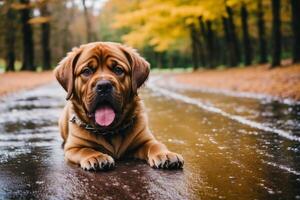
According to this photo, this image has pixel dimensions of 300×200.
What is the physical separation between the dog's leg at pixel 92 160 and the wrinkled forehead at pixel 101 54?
0.80 meters

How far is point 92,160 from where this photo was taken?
414cm

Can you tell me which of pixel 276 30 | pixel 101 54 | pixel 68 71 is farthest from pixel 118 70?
pixel 276 30

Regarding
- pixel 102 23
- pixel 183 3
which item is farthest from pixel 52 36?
pixel 183 3

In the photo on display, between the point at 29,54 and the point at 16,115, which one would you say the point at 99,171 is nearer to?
the point at 16,115

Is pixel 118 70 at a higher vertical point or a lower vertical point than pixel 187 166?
higher

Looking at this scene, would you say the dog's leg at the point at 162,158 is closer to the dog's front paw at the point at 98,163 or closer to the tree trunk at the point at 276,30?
the dog's front paw at the point at 98,163

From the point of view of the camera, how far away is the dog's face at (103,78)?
4336 millimetres

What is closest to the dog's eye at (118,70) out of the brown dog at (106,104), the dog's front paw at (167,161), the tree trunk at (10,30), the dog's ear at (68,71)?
the brown dog at (106,104)

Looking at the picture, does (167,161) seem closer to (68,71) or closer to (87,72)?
(87,72)

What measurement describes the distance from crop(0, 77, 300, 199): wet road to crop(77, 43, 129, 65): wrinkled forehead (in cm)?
93

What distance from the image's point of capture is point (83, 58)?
4.62 metres

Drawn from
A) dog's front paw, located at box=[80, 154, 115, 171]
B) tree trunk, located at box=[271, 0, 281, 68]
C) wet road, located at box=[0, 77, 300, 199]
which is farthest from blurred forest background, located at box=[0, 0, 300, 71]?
dog's front paw, located at box=[80, 154, 115, 171]

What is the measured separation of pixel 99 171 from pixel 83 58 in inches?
42.7

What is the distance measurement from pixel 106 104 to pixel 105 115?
11 cm
